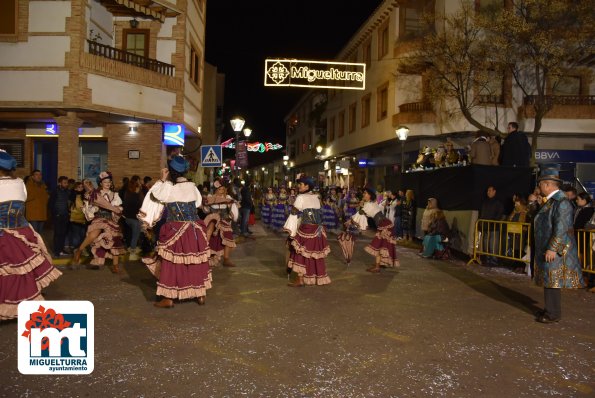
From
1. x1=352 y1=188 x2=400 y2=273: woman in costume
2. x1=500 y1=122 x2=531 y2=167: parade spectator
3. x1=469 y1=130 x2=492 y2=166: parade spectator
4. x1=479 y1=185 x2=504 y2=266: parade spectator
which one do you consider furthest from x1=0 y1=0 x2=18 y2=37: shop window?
x1=500 y1=122 x2=531 y2=167: parade spectator

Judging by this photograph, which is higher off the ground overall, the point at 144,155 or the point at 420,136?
the point at 420,136

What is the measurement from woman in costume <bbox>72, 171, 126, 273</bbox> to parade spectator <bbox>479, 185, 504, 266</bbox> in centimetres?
786

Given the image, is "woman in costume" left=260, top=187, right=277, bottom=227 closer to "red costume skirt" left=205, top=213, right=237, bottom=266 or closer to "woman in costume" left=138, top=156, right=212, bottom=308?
"red costume skirt" left=205, top=213, right=237, bottom=266

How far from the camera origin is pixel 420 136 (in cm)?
2664

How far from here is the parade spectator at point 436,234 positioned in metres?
13.1

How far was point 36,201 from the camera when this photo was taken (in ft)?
40.6

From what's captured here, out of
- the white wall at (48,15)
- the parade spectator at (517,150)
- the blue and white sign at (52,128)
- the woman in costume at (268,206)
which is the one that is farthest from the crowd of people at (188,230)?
the woman in costume at (268,206)

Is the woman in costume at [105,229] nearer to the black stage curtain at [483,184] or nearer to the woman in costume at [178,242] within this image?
the woman in costume at [178,242]

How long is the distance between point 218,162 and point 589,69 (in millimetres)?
18743

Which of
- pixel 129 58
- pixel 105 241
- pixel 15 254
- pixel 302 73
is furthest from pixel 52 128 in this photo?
pixel 15 254

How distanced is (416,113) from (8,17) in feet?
58.4

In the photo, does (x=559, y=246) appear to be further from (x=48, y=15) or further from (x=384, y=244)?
(x=48, y=15)

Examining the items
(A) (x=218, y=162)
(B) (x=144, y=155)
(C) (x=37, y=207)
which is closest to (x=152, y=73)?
(B) (x=144, y=155)

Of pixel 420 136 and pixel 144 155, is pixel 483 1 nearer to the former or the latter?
pixel 420 136
